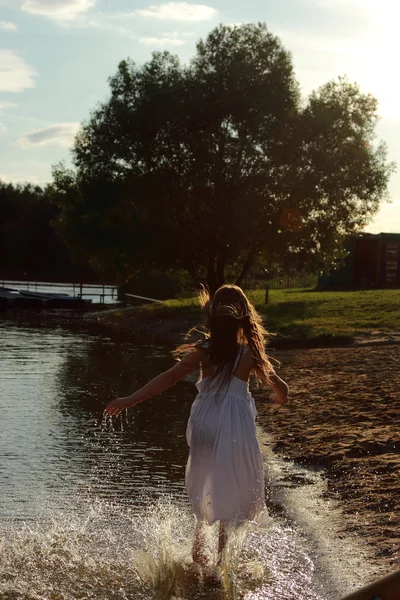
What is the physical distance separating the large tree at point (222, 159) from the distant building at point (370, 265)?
704 inches

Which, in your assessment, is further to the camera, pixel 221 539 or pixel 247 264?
pixel 247 264

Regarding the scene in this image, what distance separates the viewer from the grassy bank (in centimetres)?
2888

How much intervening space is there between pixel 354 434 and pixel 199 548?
510cm

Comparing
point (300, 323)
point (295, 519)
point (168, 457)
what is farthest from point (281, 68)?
point (295, 519)

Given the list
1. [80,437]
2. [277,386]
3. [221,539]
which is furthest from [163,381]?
[80,437]

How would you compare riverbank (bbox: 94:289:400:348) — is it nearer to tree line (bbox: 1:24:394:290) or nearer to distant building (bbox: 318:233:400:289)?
tree line (bbox: 1:24:394:290)

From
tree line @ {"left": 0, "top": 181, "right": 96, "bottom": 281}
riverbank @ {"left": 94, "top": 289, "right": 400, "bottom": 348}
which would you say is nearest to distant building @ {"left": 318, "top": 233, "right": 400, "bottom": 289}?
riverbank @ {"left": 94, "top": 289, "right": 400, "bottom": 348}

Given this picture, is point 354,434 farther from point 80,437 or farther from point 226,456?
point 226,456

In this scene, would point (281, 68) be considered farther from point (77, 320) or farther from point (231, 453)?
point (231, 453)

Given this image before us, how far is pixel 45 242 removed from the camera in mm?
103688

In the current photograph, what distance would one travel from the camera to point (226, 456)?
6.30 m

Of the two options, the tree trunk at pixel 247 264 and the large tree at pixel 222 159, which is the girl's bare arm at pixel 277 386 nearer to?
the large tree at pixel 222 159

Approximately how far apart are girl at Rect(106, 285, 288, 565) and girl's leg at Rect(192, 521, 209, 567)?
5.9 inches

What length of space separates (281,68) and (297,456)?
32365mm
